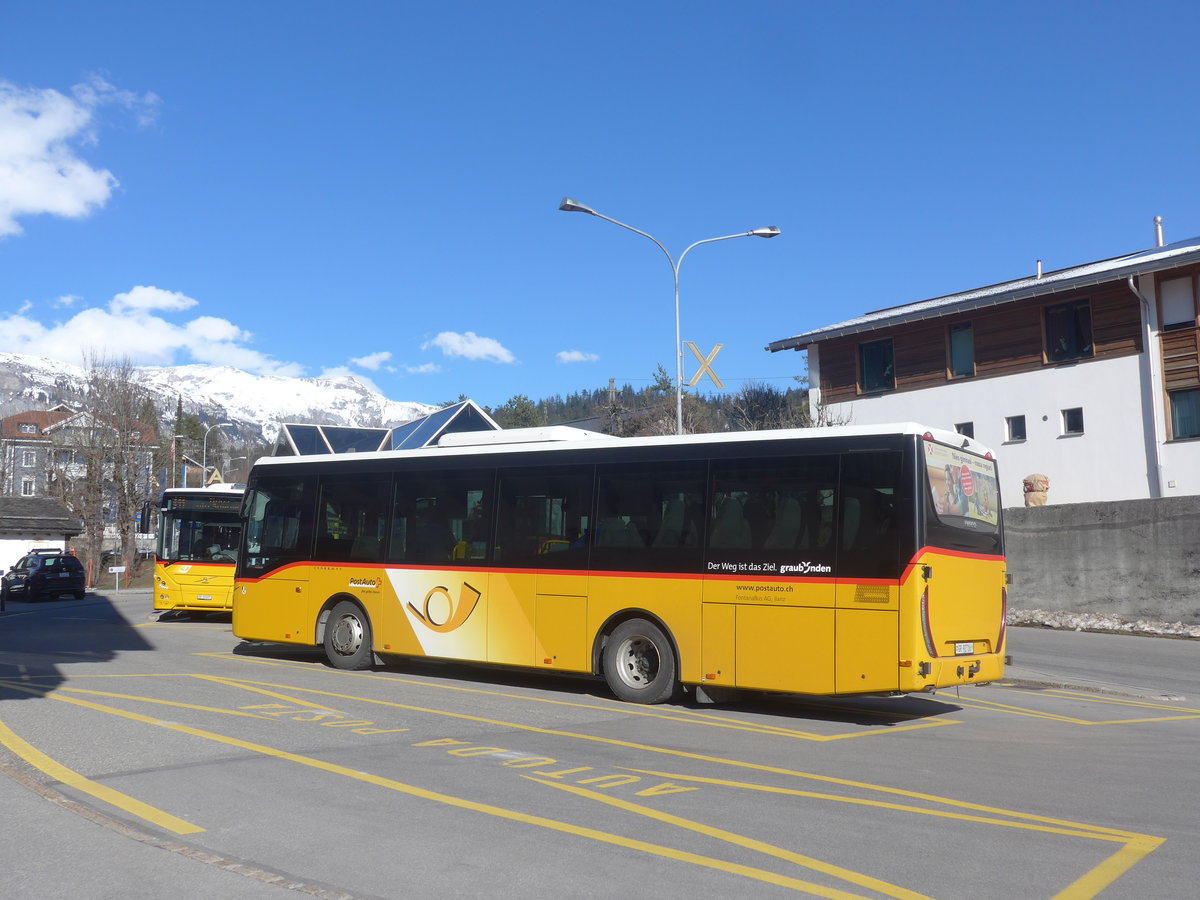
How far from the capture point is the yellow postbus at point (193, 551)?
2522 cm

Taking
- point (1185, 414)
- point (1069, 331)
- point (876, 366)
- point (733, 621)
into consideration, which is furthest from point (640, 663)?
point (876, 366)

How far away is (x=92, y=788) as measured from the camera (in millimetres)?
7293

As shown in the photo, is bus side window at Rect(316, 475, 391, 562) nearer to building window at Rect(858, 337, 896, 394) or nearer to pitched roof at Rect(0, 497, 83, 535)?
building window at Rect(858, 337, 896, 394)

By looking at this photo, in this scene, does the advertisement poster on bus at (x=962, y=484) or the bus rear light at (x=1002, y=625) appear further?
the bus rear light at (x=1002, y=625)

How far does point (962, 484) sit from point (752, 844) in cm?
655

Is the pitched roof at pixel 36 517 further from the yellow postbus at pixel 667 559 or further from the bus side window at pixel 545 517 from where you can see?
Result: the bus side window at pixel 545 517

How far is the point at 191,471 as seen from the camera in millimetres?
113312

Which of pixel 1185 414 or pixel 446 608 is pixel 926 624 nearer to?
pixel 446 608

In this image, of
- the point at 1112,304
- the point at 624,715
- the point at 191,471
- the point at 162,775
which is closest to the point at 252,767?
the point at 162,775

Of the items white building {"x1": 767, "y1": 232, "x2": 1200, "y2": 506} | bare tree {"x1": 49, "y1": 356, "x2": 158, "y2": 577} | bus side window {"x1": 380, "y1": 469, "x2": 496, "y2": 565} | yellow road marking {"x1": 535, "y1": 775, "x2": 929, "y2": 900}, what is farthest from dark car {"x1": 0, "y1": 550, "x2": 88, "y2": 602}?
yellow road marking {"x1": 535, "y1": 775, "x2": 929, "y2": 900}

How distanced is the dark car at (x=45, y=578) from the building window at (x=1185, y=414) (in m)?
36.0

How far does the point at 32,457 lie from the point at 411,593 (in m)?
82.0

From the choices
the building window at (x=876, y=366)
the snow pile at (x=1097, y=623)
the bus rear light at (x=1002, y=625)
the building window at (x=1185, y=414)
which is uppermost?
the building window at (x=876, y=366)

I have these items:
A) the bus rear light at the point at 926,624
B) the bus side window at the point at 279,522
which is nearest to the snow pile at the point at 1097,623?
the bus rear light at the point at 926,624
